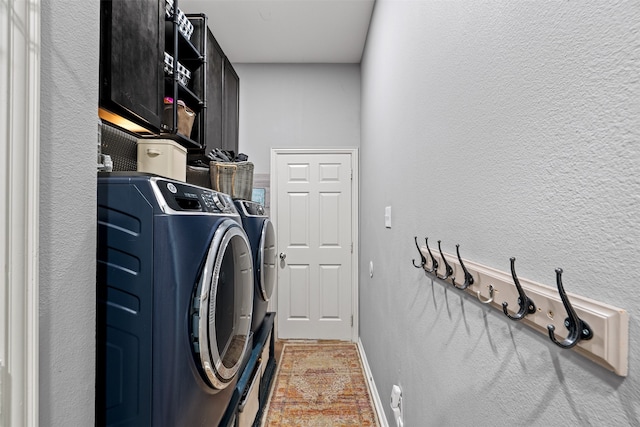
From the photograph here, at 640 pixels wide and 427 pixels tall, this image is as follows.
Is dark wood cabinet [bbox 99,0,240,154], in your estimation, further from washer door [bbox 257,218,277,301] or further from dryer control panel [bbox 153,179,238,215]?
washer door [bbox 257,218,277,301]

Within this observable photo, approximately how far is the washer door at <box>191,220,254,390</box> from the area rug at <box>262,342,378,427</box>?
3.36 feet

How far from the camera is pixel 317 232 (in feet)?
11.0

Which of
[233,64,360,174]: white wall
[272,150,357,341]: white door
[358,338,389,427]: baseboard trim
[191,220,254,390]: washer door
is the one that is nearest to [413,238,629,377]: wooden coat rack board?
[191,220,254,390]: washer door

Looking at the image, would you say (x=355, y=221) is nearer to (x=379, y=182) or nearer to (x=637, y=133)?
(x=379, y=182)

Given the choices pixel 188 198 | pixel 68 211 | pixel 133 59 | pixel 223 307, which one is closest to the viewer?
pixel 68 211

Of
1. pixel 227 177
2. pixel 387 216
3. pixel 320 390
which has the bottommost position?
pixel 320 390

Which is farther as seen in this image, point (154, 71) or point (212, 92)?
point (212, 92)

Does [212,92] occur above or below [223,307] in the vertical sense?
above

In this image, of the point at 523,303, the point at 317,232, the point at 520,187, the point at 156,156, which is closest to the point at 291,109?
the point at 317,232

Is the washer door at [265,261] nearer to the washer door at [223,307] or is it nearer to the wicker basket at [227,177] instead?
the wicker basket at [227,177]

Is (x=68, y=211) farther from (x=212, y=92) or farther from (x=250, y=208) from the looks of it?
(x=212, y=92)

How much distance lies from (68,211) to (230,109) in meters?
2.47

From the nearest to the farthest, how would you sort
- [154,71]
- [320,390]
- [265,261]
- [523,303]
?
[523,303]
[154,71]
[265,261]
[320,390]

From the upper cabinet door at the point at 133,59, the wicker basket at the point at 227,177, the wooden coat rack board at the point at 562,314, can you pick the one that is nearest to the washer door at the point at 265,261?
the wicker basket at the point at 227,177
